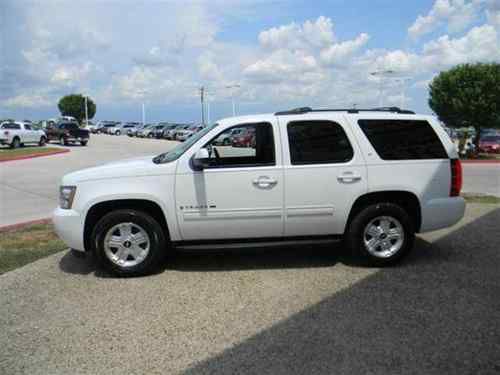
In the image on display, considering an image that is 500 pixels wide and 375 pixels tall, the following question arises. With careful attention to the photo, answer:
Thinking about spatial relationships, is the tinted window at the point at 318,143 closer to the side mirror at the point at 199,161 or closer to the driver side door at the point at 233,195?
the driver side door at the point at 233,195

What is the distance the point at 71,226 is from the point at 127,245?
2.21 ft

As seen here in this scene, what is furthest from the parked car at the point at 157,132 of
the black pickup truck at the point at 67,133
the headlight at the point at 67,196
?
the headlight at the point at 67,196

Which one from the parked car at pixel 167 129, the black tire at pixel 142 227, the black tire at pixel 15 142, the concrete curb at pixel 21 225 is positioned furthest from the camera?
the parked car at pixel 167 129

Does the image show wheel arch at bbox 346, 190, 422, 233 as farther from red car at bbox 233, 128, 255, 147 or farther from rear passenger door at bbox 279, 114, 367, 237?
red car at bbox 233, 128, 255, 147

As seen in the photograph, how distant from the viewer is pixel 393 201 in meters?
5.84

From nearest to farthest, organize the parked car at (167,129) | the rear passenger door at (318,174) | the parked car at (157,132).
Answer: the rear passenger door at (318,174) → the parked car at (167,129) → the parked car at (157,132)

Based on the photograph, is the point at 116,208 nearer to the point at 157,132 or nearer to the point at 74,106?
the point at 157,132

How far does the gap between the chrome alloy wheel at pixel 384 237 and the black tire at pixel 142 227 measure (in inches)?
97.9

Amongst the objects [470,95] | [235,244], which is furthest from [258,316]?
[470,95]

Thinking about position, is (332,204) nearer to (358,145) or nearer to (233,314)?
(358,145)


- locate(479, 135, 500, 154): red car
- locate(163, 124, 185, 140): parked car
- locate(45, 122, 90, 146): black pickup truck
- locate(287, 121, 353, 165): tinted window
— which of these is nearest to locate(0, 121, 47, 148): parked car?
locate(45, 122, 90, 146): black pickup truck

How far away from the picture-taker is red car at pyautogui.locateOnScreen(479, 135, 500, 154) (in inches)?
1248

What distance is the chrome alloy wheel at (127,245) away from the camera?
17.8 ft

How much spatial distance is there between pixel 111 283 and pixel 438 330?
3.47 meters
